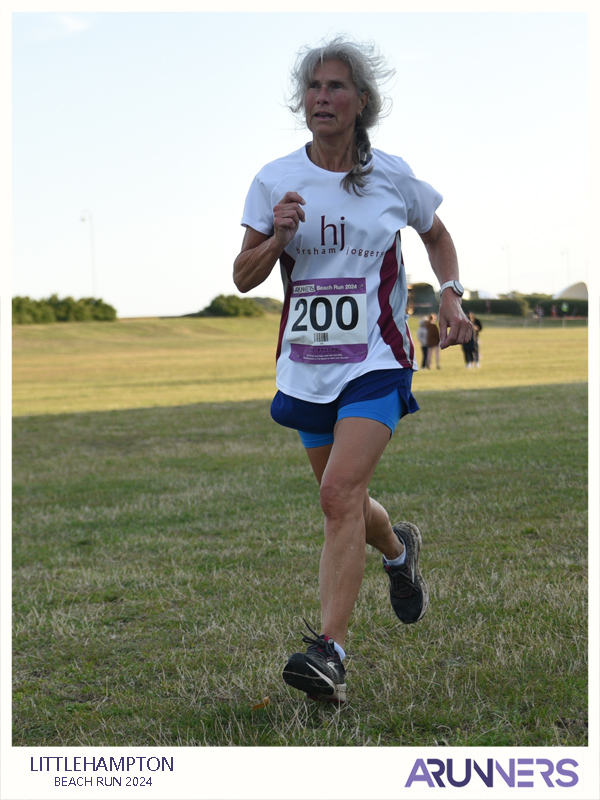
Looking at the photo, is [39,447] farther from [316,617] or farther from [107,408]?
[316,617]

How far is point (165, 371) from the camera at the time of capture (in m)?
32.9

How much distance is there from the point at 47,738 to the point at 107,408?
52.8ft

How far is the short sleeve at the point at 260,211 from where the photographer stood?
3.79 m

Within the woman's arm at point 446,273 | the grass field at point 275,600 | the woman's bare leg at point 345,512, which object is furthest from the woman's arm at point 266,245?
the grass field at point 275,600

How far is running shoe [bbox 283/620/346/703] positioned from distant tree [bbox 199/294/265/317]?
79765 mm

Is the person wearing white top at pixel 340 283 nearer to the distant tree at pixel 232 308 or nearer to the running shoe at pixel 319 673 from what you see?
the running shoe at pixel 319 673

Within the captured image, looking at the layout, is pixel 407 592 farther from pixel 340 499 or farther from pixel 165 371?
pixel 165 371

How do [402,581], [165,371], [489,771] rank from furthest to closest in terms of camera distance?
[165,371] → [402,581] → [489,771]

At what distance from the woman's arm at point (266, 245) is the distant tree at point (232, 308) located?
79.1m

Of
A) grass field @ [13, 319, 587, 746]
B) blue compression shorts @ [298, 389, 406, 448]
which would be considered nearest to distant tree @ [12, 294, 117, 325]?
grass field @ [13, 319, 587, 746]

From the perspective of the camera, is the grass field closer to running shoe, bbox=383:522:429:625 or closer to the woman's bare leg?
running shoe, bbox=383:522:429:625

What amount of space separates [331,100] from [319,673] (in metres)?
2.29

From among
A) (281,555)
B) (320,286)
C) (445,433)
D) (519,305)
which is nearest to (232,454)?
(445,433)

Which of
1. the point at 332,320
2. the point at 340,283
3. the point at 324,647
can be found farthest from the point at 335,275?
the point at 324,647
